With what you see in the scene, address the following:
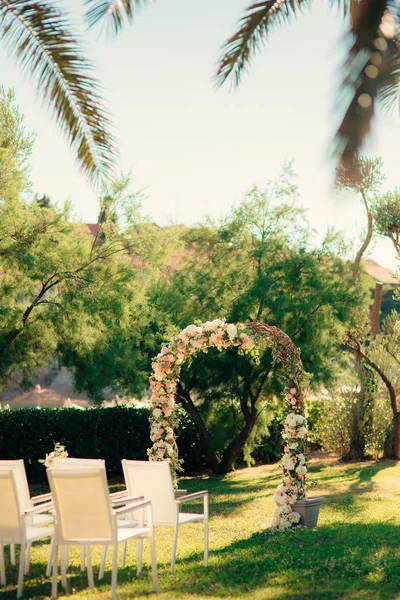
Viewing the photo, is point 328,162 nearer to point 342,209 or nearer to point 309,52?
point 342,209

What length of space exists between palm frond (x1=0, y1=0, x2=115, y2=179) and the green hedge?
27.8ft

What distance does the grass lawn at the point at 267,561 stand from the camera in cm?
606

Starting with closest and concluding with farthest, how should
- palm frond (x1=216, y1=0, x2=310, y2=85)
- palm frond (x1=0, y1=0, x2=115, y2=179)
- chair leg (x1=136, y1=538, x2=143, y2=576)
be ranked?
palm frond (x1=0, y1=0, x2=115, y2=179), chair leg (x1=136, y1=538, x2=143, y2=576), palm frond (x1=216, y1=0, x2=310, y2=85)

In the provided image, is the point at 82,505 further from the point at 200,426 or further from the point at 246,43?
the point at 200,426

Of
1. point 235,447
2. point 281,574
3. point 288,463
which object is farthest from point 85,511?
point 235,447

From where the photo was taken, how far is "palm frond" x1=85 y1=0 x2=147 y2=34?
6.54 metres

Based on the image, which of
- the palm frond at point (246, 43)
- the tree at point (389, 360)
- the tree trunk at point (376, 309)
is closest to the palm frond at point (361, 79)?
the palm frond at point (246, 43)

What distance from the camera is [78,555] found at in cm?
779

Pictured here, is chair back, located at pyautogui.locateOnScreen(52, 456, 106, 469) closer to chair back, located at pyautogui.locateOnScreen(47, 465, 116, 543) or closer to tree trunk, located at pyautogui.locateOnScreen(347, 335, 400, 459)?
chair back, located at pyautogui.locateOnScreen(47, 465, 116, 543)

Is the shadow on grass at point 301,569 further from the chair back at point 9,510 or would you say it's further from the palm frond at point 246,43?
the palm frond at point 246,43

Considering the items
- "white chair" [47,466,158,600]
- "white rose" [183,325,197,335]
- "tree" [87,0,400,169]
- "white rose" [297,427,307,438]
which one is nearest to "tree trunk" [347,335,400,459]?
"white rose" [297,427,307,438]

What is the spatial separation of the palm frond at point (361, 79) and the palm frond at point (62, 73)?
2.19 metres

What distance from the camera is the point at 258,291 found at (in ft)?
47.2

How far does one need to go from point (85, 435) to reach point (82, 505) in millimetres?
9232
